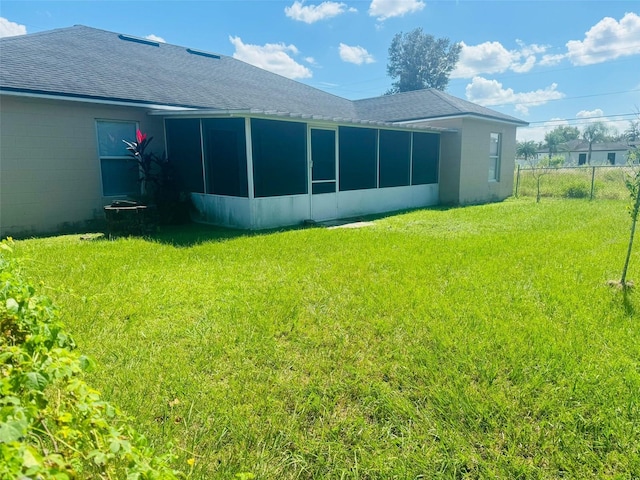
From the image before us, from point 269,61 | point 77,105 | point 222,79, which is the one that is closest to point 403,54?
point 269,61

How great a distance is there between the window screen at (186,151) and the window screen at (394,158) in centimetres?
509

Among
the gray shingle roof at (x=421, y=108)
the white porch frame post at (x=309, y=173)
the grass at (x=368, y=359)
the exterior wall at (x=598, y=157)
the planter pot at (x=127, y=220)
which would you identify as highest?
the gray shingle roof at (x=421, y=108)

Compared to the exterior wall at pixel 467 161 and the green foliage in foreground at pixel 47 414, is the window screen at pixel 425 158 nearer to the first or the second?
the exterior wall at pixel 467 161

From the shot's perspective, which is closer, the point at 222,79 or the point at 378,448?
the point at 378,448

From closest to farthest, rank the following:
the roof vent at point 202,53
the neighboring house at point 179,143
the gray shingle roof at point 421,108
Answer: the neighboring house at point 179,143
the gray shingle roof at point 421,108
the roof vent at point 202,53

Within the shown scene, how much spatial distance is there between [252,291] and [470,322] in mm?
2243

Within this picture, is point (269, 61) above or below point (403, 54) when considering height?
below

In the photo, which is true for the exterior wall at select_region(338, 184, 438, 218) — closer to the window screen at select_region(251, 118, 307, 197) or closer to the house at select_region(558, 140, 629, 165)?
the window screen at select_region(251, 118, 307, 197)

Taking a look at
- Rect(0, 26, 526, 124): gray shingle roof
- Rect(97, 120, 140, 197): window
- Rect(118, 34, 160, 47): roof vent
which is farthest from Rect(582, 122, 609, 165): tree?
Rect(97, 120, 140, 197): window

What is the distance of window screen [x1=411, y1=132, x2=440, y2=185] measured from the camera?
504 inches

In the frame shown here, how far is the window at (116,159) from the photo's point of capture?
891 centimetres

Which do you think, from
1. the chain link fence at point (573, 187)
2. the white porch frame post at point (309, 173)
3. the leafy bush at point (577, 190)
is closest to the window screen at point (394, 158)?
the white porch frame post at point (309, 173)

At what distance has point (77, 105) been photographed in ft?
27.4

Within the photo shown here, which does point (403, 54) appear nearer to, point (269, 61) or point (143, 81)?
point (269, 61)
